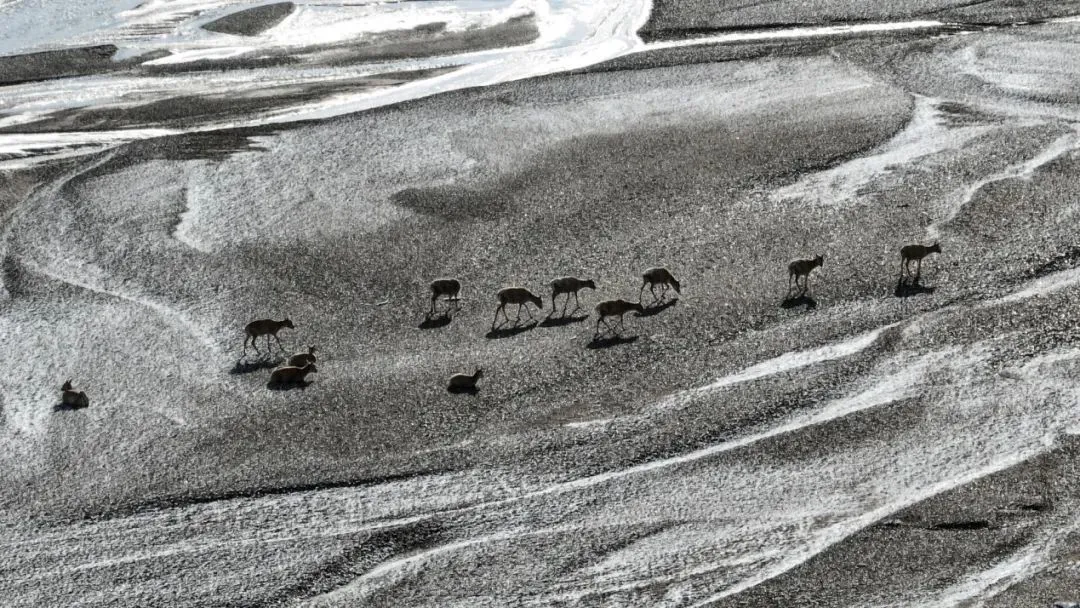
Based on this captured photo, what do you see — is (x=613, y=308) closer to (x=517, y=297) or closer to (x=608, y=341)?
(x=608, y=341)

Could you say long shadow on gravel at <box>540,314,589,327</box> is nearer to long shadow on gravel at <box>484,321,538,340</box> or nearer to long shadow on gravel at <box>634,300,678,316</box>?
long shadow on gravel at <box>484,321,538,340</box>

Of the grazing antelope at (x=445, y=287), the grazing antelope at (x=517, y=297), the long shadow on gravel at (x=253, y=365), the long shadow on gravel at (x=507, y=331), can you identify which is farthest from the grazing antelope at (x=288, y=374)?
the grazing antelope at (x=517, y=297)

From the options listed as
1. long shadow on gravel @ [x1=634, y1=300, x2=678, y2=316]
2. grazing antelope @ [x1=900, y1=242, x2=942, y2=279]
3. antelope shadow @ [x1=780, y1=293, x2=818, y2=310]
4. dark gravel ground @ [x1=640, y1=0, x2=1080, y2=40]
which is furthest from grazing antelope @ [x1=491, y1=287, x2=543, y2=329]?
dark gravel ground @ [x1=640, y1=0, x2=1080, y2=40]

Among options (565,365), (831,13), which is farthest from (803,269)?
(831,13)

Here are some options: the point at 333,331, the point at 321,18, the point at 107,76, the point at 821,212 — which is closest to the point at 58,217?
the point at 333,331

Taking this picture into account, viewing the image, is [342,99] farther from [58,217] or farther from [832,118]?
[832,118]

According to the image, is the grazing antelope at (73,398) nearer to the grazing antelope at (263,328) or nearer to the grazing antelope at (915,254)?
the grazing antelope at (263,328)
